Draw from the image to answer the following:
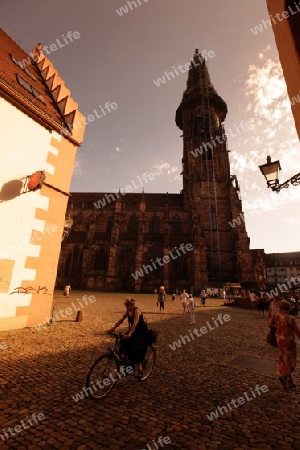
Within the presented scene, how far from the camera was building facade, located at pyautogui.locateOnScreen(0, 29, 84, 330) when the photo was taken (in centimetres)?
707

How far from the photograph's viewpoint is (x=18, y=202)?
7.41 m

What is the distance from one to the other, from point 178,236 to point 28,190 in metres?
29.5

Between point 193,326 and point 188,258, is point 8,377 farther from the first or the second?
point 188,258

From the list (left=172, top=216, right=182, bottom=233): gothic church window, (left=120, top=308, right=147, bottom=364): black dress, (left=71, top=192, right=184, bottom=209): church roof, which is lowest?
(left=120, top=308, right=147, bottom=364): black dress

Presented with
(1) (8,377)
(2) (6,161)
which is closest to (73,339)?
(1) (8,377)

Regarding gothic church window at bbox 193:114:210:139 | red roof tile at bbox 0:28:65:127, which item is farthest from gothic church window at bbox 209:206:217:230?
red roof tile at bbox 0:28:65:127

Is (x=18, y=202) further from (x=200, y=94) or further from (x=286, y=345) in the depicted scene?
(x=200, y=94)

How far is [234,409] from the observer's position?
3246mm

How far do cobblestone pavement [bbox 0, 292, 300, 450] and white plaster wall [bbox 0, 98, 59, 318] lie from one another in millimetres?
2085

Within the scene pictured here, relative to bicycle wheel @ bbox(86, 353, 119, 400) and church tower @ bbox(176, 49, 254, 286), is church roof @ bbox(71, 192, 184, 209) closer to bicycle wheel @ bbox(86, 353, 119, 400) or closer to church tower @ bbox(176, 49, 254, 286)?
church tower @ bbox(176, 49, 254, 286)

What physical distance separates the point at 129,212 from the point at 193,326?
104ft

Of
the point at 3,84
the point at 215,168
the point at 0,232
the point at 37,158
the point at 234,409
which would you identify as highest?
the point at 215,168

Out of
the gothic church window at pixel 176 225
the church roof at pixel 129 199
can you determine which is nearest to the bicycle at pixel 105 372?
the gothic church window at pixel 176 225

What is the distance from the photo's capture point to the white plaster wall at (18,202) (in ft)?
22.9
